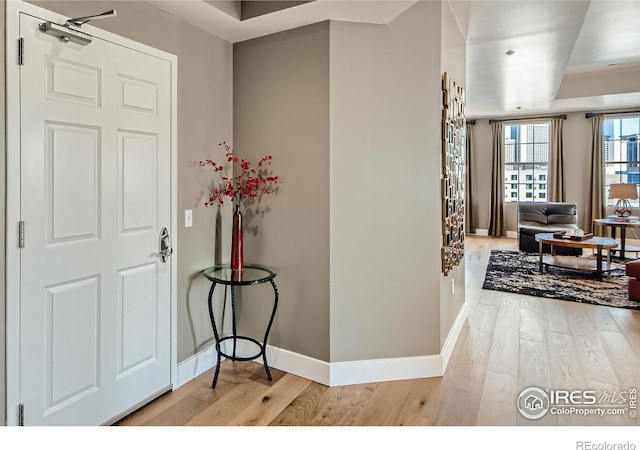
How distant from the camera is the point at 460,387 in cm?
251

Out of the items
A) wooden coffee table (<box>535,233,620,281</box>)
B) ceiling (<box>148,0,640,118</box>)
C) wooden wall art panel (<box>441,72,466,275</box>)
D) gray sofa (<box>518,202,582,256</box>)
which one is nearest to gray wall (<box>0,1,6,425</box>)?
ceiling (<box>148,0,640,118</box>)

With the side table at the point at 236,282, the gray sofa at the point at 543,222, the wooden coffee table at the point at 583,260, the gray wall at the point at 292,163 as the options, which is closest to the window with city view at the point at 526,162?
the gray sofa at the point at 543,222

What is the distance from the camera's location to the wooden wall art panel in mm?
2730

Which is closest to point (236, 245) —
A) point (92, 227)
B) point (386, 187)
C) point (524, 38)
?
point (92, 227)

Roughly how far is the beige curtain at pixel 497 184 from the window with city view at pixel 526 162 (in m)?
0.17

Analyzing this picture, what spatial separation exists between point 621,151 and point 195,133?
8.72m

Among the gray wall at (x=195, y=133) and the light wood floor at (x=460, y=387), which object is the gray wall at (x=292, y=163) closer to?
the gray wall at (x=195, y=133)

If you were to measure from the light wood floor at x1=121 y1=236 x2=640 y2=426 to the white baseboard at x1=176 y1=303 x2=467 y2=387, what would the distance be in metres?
0.05

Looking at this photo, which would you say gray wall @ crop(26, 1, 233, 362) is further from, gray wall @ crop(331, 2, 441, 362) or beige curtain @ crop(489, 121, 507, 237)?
beige curtain @ crop(489, 121, 507, 237)

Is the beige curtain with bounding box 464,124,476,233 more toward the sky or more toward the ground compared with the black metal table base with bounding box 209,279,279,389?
more toward the sky

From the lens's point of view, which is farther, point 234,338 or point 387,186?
point 234,338

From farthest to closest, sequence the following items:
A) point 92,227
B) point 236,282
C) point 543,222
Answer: point 543,222, point 236,282, point 92,227

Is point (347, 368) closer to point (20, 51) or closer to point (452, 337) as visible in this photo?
point (452, 337)

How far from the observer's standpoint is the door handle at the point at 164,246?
7.92ft
